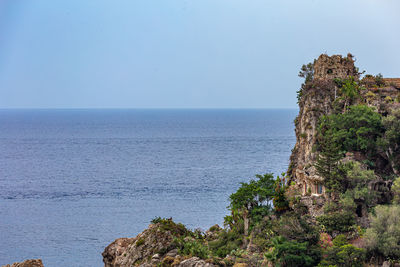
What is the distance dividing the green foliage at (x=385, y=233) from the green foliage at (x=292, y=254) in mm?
5896

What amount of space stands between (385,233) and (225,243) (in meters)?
17.4

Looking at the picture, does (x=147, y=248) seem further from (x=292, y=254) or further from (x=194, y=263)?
(x=292, y=254)

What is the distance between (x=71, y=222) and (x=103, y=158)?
244 feet

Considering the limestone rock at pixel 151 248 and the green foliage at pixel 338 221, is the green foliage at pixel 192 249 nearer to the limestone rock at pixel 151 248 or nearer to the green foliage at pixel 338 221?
the limestone rock at pixel 151 248

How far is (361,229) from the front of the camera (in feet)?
146

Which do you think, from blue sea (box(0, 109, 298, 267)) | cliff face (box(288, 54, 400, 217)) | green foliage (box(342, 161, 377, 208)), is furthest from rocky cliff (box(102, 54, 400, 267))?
blue sea (box(0, 109, 298, 267))

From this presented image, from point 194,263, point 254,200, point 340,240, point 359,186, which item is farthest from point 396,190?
point 194,263

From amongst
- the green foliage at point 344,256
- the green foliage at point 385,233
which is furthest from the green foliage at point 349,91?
the green foliage at point 344,256

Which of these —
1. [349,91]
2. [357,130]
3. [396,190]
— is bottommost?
[396,190]

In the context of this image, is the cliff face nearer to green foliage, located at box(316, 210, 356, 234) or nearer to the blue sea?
green foliage, located at box(316, 210, 356, 234)

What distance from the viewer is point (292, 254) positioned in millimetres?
39312

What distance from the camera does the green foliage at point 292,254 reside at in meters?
39.0

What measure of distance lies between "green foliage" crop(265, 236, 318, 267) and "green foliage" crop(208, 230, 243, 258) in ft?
28.6

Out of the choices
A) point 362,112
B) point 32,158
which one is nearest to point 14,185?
point 32,158
